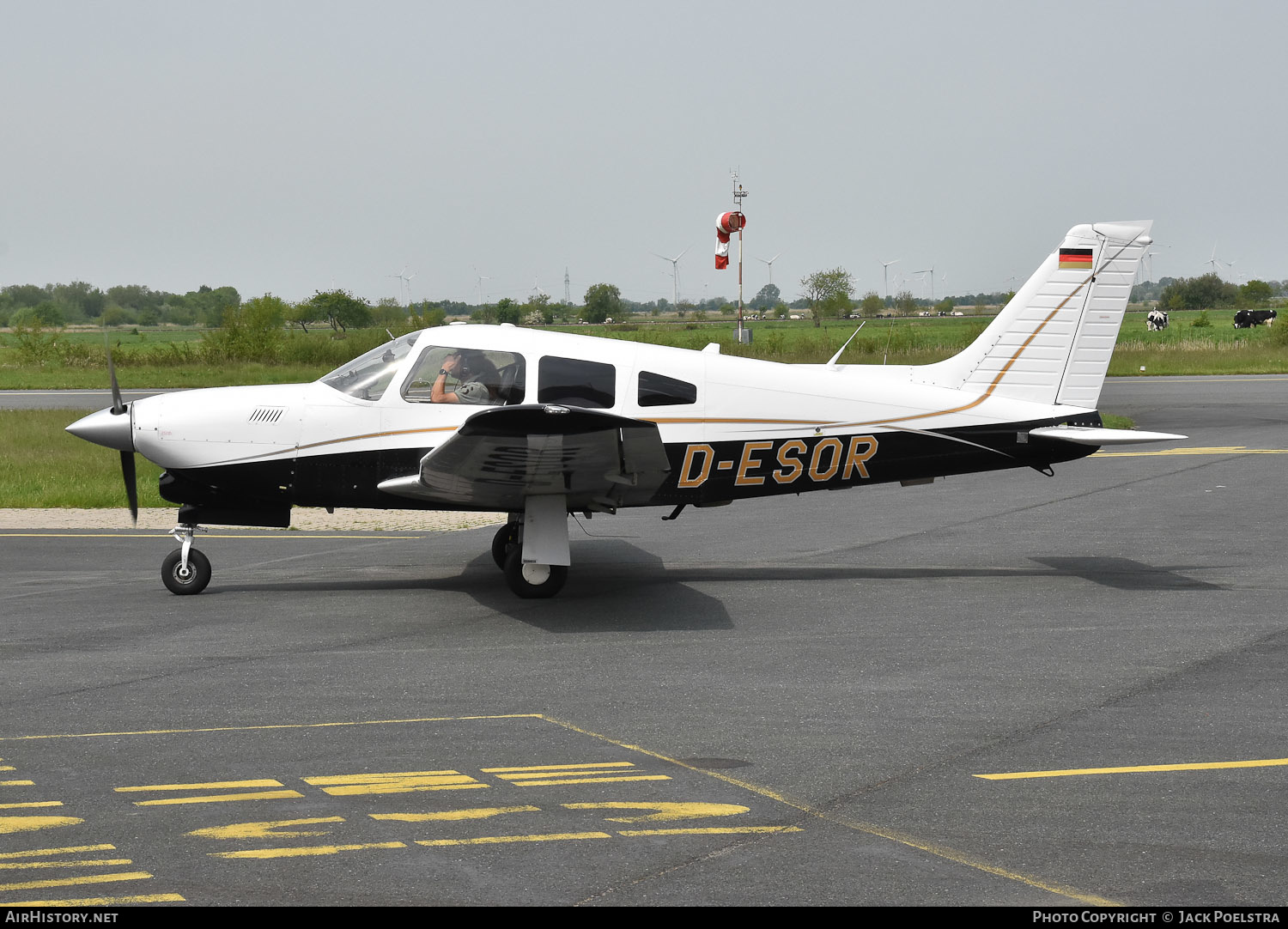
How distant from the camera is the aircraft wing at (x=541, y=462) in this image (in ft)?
28.9

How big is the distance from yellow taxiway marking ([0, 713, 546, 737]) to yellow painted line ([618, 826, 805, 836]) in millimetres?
1921

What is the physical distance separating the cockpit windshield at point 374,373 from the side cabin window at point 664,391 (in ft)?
6.95

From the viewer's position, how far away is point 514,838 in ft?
16.9

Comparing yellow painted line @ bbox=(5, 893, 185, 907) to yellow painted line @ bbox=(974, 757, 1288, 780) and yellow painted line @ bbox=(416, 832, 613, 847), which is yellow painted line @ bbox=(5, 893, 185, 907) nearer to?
yellow painted line @ bbox=(416, 832, 613, 847)

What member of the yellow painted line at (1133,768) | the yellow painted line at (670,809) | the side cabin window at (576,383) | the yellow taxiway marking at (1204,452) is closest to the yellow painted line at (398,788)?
the yellow painted line at (670,809)

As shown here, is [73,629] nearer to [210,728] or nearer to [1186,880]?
[210,728]

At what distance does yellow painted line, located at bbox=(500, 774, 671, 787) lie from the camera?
5848mm

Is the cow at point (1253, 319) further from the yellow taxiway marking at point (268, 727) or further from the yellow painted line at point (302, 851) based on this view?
the yellow painted line at point (302, 851)

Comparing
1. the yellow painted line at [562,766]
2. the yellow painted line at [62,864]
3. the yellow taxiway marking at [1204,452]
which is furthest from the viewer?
the yellow taxiway marking at [1204,452]

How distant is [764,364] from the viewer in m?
11.0

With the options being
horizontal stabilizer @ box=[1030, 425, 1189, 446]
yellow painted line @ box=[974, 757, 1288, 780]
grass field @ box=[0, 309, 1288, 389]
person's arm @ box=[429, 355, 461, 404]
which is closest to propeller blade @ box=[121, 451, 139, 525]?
person's arm @ box=[429, 355, 461, 404]

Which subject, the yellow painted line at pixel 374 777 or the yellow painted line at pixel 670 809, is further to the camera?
the yellow painted line at pixel 374 777

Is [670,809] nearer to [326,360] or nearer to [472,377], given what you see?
[472,377]
